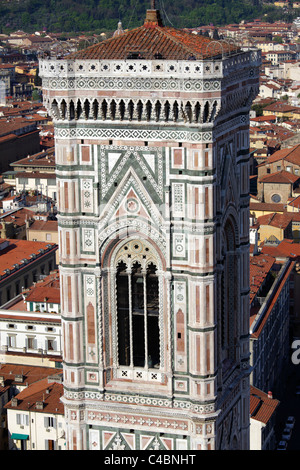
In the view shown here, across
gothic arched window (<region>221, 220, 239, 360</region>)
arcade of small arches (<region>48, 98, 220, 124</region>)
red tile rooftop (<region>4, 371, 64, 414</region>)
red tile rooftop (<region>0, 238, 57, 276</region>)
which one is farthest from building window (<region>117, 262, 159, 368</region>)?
red tile rooftop (<region>0, 238, 57, 276</region>)

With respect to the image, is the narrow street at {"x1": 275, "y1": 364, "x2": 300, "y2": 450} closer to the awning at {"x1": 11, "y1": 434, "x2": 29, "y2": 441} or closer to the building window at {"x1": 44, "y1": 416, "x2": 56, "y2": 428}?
the building window at {"x1": 44, "y1": 416, "x2": 56, "y2": 428}

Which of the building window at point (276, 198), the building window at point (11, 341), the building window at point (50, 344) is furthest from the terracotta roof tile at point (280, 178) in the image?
the building window at point (50, 344)

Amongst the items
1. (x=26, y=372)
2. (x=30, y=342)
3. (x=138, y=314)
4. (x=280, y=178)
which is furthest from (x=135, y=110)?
(x=280, y=178)

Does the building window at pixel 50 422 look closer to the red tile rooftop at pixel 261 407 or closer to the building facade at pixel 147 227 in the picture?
the red tile rooftop at pixel 261 407

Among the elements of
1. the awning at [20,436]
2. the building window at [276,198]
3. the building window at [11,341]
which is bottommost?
the building window at [276,198]

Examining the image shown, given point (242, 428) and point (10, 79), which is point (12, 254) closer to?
point (242, 428)

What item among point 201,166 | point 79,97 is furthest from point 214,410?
point 79,97

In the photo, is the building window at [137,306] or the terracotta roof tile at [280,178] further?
the terracotta roof tile at [280,178]
